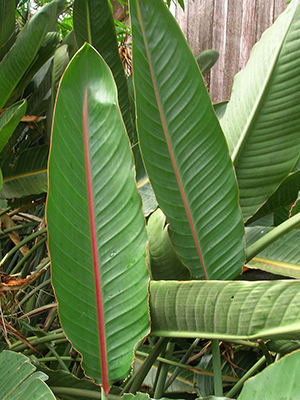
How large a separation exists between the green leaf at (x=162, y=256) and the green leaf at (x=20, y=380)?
0.17 m

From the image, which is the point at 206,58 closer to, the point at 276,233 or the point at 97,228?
the point at 276,233

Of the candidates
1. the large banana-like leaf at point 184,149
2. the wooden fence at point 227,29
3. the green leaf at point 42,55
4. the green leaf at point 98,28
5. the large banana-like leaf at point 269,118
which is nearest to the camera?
the large banana-like leaf at point 184,149

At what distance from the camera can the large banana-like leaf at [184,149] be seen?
1.31ft

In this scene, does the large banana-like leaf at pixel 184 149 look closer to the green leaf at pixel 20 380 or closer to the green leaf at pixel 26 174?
the green leaf at pixel 20 380

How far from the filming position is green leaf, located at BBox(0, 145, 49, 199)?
871 millimetres

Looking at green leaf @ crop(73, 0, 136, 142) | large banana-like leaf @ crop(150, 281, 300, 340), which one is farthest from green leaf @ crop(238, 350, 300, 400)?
green leaf @ crop(73, 0, 136, 142)

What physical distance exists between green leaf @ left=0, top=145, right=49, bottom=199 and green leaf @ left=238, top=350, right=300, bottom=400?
2.30 feet

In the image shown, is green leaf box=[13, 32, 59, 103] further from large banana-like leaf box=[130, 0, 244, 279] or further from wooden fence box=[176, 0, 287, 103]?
wooden fence box=[176, 0, 287, 103]

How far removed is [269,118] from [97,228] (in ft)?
1.06

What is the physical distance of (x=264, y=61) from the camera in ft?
1.77

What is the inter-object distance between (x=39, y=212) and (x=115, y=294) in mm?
988

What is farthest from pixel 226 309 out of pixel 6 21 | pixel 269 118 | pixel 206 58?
pixel 206 58

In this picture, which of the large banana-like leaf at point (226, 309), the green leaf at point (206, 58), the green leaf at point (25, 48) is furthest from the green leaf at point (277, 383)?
the green leaf at point (206, 58)

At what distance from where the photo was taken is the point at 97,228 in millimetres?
345
